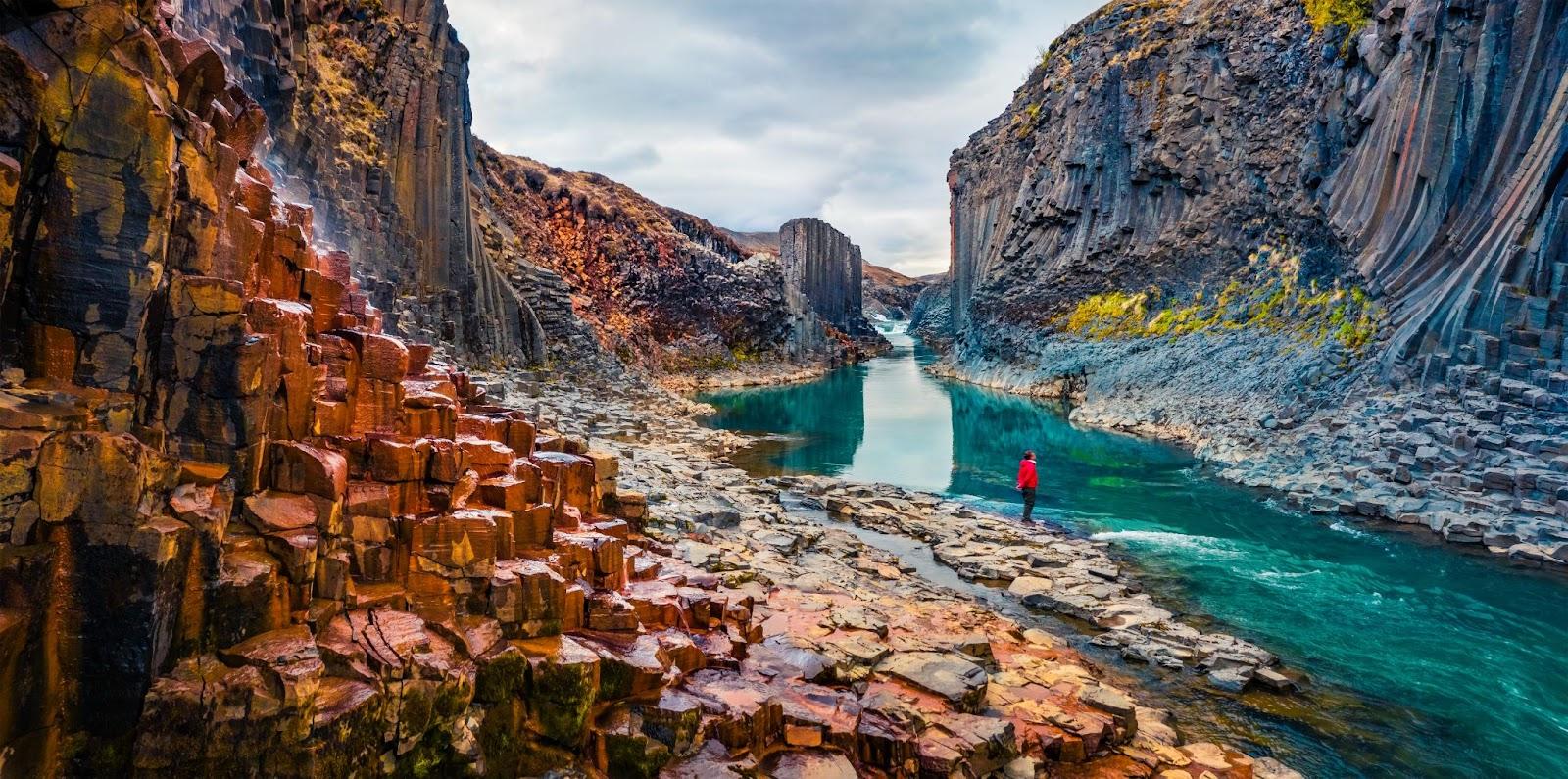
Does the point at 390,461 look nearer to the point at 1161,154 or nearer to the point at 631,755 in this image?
the point at 631,755

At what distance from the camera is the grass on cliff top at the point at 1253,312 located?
1414 inches

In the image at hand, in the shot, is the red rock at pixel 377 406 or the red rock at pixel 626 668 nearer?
the red rock at pixel 626 668

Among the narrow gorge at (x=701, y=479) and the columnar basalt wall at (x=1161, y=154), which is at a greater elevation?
the columnar basalt wall at (x=1161, y=154)

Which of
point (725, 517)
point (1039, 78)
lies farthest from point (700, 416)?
point (1039, 78)

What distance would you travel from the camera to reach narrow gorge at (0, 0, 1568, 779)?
22.0 ft

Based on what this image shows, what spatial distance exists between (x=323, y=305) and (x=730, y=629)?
21.7ft

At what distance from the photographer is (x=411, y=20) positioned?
42500 mm

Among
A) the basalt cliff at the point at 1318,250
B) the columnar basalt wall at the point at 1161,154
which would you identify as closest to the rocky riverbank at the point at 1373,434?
the basalt cliff at the point at 1318,250

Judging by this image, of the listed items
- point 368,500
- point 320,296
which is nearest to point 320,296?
point 320,296

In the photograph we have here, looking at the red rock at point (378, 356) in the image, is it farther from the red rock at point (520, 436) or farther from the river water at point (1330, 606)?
the river water at point (1330, 606)

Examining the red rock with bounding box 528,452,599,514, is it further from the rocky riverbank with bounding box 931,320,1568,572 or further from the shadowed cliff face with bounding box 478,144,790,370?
the shadowed cliff face with bounding box 478,144,790,370

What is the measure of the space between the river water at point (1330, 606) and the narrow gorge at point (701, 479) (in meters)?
0.13

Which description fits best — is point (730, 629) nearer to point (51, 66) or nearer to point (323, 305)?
point (323, 305)

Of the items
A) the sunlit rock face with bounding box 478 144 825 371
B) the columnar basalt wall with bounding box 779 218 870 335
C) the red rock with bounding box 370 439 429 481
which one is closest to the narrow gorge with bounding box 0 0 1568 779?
the red rock with bounding box 370 439 429 481
